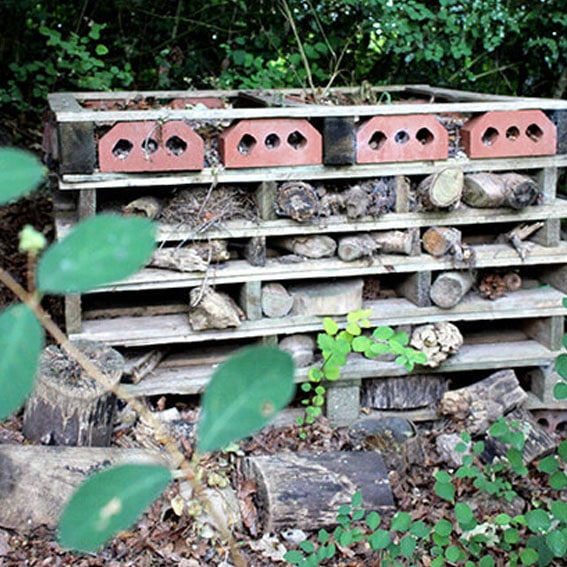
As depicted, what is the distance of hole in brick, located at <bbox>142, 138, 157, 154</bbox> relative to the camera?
354 centimetres

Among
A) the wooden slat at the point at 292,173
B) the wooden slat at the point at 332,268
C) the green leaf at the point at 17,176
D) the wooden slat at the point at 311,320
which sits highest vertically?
the green leaf at the point at 17,176

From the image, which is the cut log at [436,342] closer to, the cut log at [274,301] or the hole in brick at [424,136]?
the cut log at [274,301]

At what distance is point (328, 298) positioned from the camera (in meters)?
3.90

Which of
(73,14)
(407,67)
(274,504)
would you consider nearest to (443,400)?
(274,504)

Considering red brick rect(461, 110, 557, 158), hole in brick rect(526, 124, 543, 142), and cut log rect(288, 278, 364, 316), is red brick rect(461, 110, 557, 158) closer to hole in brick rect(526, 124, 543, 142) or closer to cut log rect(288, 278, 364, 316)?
hole in brick rect(526, 124, 543, 142)

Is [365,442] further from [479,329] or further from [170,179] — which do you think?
[170,179]

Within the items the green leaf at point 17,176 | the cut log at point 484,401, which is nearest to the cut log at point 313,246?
the cut log at point 484,401

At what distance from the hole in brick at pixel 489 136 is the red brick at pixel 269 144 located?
759 millimetres

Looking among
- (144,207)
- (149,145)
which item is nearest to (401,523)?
(144,207)

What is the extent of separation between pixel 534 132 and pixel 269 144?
4.01ft

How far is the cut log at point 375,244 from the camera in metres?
3.84

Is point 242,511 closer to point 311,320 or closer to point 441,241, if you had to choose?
point 311,320

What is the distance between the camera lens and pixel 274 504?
10.4 feet

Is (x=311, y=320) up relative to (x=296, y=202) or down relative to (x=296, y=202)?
down
